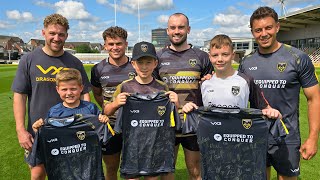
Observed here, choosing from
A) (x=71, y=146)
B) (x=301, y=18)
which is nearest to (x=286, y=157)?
(x=71, y=146)

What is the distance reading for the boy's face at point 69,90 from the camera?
12.5 ft

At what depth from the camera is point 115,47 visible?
4559 mm

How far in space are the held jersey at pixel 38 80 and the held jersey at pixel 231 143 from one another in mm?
1967

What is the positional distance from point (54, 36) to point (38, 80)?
25.5 inches

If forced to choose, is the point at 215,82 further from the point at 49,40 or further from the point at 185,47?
the point at 49,40

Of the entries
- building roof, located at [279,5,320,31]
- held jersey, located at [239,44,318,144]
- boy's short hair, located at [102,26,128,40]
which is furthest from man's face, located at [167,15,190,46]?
building roof, located at [279,5,320,31]

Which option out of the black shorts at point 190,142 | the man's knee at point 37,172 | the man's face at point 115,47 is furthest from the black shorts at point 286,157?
the man's knee at point 37,172

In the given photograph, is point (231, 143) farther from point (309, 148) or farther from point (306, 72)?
point (306, 72)

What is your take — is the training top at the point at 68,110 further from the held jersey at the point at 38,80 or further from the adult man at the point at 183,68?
the adult man at the point at 183,68

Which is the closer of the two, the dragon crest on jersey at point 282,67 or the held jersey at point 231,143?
the held jersey at point 231,143

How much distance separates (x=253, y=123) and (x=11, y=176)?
4845mm

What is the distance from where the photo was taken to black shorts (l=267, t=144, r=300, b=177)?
13.0ft

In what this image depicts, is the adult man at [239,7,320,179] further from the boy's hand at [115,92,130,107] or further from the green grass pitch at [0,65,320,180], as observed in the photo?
the green grass pitch at [0,65,320,180]

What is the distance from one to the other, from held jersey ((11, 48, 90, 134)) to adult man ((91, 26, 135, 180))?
0.67 metres
